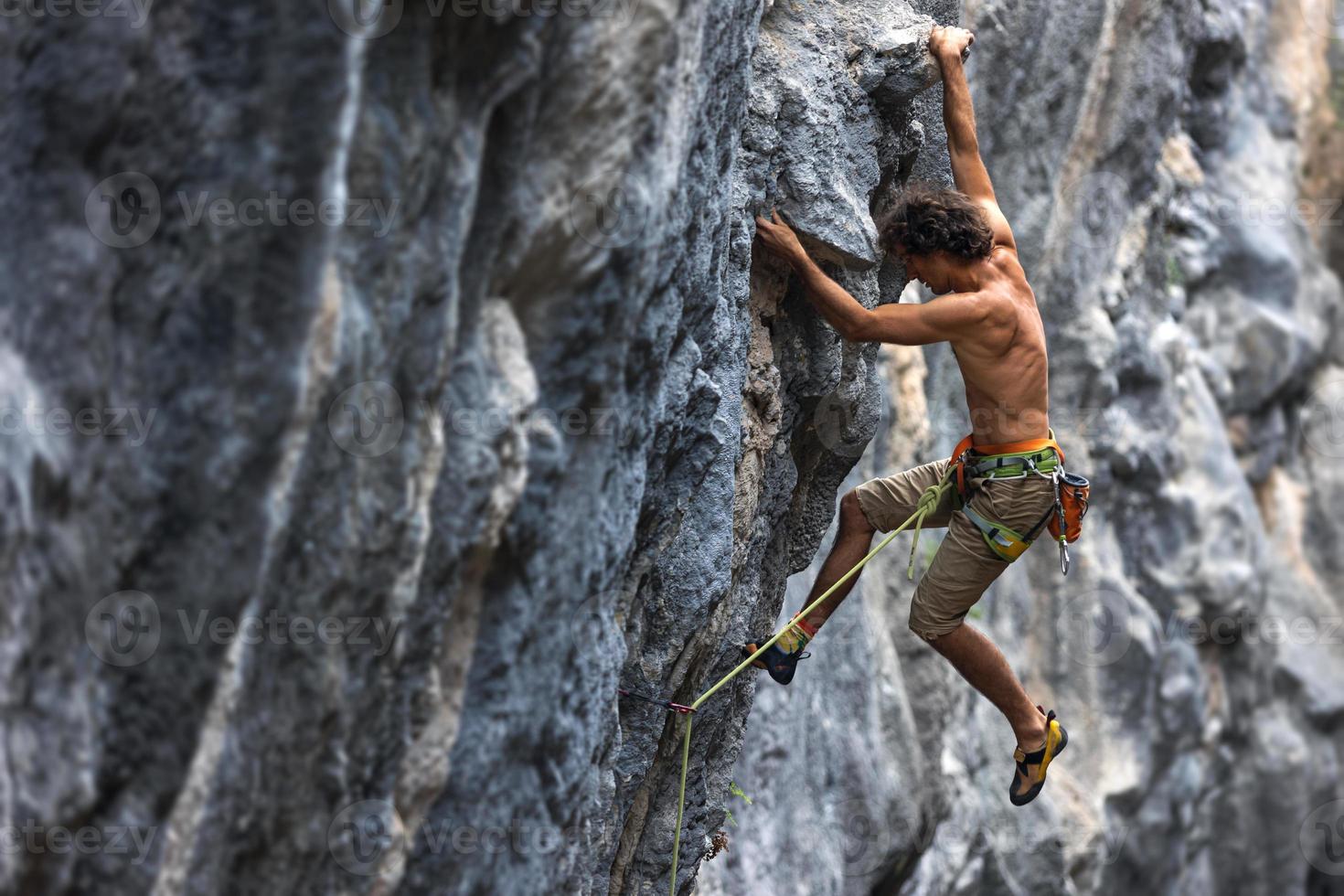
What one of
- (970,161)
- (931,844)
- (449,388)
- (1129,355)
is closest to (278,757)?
(449,388)

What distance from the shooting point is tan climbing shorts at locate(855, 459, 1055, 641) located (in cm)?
528

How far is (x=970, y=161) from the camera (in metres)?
5.27

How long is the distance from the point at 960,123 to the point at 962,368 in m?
0.98

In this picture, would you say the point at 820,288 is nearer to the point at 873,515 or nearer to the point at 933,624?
the point at 873,515

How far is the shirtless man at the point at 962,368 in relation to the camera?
4879 millimetres

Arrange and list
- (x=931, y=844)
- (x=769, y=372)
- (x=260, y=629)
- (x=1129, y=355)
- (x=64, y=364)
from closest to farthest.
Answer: (x=64, y=364) → (x=260, y=629) → (x=769, y=372) → (x=931, y=844) → (x=1129, y=355)

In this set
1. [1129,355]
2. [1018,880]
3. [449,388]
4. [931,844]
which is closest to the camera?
[449,388]

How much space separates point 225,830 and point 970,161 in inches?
150

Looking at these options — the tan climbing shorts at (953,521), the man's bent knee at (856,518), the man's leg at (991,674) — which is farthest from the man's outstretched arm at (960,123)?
the man's leg at (991,674)

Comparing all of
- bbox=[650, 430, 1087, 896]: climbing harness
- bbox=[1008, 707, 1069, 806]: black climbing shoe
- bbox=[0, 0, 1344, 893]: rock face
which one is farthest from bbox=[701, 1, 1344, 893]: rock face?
bbox=[0, 0, 1344, 893]: rock face

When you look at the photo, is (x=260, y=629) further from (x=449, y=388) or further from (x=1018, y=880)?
(x=1018, y=880)

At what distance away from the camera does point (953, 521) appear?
555 cm

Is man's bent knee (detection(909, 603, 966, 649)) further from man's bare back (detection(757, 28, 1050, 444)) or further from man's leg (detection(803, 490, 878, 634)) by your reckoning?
man's bare back (detection(757, 28, 1050, 444))

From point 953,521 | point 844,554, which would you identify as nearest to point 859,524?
point 844,554
